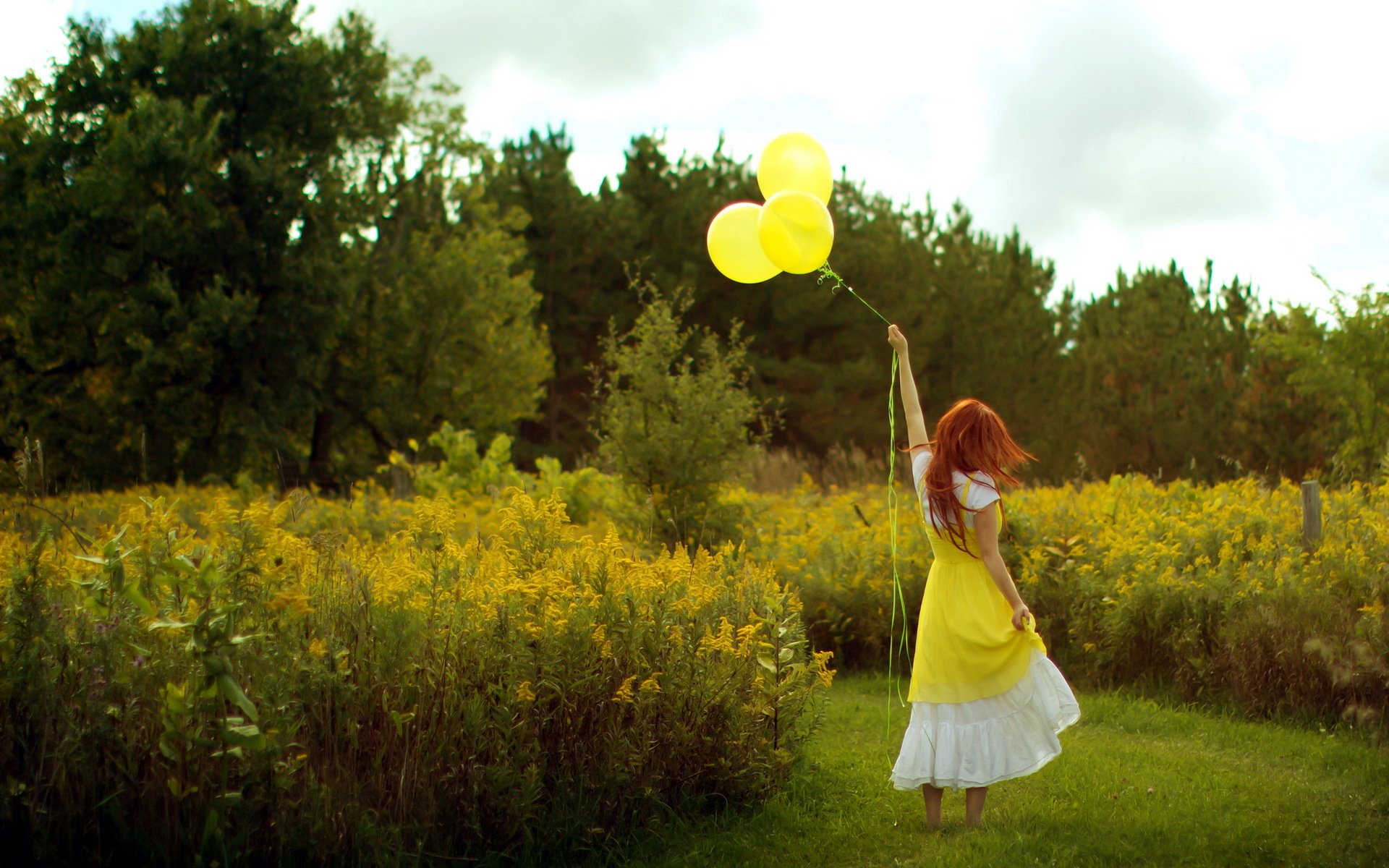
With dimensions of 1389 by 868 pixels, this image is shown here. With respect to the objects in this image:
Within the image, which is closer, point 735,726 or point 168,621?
point 168,621

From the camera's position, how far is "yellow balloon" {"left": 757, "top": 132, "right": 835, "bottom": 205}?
17.5ft

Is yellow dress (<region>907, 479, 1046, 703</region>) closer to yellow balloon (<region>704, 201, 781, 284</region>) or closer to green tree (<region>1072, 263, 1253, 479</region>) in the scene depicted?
yellow balloon (<region>704, 201, 781, 284</region>)

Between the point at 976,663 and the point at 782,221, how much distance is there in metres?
2.15

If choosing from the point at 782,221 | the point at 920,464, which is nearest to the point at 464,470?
the point at 782,221

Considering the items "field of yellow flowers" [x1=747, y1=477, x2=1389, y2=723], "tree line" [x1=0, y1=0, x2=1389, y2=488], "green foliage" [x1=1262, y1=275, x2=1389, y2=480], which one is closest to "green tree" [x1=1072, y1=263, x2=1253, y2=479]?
"tree line" [x1=0, y1=0, x2=1389, y2=488]

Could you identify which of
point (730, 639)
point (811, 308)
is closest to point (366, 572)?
point (730, 639)

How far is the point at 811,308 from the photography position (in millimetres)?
34156

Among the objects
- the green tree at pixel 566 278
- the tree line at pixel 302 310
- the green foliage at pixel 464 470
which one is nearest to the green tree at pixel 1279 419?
the tree line at pixel 302 310

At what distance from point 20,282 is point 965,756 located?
1862cm

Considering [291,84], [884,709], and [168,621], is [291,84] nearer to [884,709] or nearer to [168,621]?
[884,709]

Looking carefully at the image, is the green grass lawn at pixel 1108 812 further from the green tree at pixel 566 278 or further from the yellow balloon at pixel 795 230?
the green tree at pixel 566 278

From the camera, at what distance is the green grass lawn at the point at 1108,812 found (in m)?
4.31

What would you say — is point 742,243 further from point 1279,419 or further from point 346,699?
point 1279,419

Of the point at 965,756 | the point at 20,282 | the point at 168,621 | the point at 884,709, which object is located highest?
the point at 20,282
